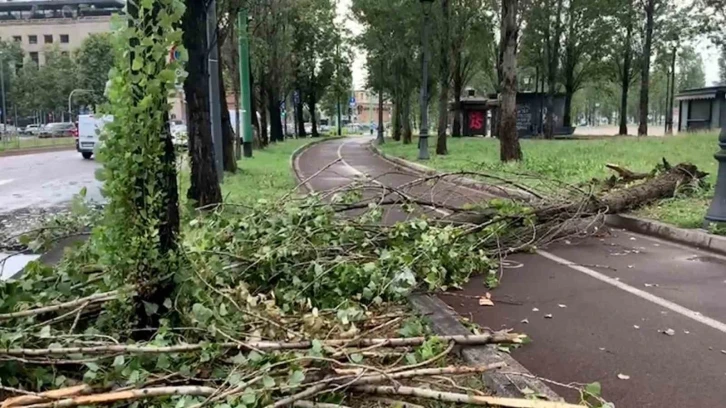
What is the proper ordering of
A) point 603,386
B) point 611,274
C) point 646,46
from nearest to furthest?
point 603,386, point 611,274, point 646,46

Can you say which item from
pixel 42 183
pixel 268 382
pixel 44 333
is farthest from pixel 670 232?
pixel 42 183

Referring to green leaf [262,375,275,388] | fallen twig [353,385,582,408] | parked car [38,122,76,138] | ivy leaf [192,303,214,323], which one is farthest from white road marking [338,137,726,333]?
parked car [38,122,76,138]

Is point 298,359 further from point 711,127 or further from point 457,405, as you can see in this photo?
point 711,127

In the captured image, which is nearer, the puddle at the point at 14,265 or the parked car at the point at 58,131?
the puddle at the point at 14,265

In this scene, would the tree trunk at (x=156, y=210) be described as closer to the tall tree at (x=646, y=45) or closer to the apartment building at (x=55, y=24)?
the tall tree at (x=646, y=45)

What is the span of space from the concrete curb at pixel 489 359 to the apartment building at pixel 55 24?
308 ft

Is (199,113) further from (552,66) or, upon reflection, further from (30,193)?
(552,66)

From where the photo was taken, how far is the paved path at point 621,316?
13.3 feet

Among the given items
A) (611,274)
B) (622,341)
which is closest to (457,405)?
(622,341)

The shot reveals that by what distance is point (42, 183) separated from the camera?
18.2 meters

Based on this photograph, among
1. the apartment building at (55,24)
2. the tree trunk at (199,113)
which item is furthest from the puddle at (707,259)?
the apartment building at (55,24)

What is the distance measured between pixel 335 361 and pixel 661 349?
2.56 meters

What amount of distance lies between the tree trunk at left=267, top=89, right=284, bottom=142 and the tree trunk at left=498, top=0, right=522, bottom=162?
Answer: 76.7 ft

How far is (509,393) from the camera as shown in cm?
358
